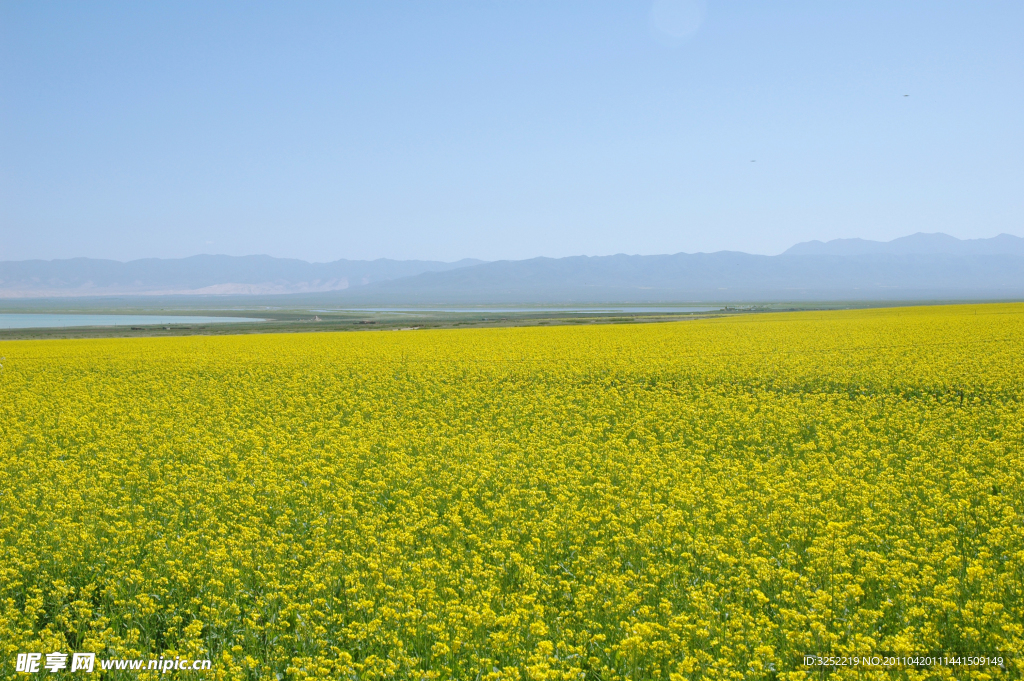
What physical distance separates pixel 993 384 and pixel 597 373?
10.2 meters

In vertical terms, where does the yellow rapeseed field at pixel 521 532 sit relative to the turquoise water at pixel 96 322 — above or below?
below

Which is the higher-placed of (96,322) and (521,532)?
(96,322)

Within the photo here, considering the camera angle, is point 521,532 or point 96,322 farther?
point 96,322

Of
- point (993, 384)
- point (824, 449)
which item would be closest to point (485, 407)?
point (824, 449)

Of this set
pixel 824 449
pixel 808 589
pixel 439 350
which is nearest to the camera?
pixel 808 589

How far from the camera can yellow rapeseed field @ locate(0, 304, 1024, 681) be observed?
5613 millimetres

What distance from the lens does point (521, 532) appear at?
25.8 feet

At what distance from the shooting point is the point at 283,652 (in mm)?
5691

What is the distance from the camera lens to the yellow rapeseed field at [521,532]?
5.61 meters

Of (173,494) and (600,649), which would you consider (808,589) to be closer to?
(600,649)

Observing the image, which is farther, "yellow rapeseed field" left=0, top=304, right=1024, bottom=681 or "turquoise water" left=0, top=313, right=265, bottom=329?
"turquoise water" left=0, top=313, right=265, bottom=329

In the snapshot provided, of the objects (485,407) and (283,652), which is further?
(485,407)

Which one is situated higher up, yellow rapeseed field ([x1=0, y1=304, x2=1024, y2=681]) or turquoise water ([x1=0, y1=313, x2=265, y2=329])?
turquoise water ([x1=0, y1=313, x2=265, y2=329])

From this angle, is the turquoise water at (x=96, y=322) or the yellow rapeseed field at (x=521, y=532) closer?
the yellow rapeseed field at (x=521, y=532)
